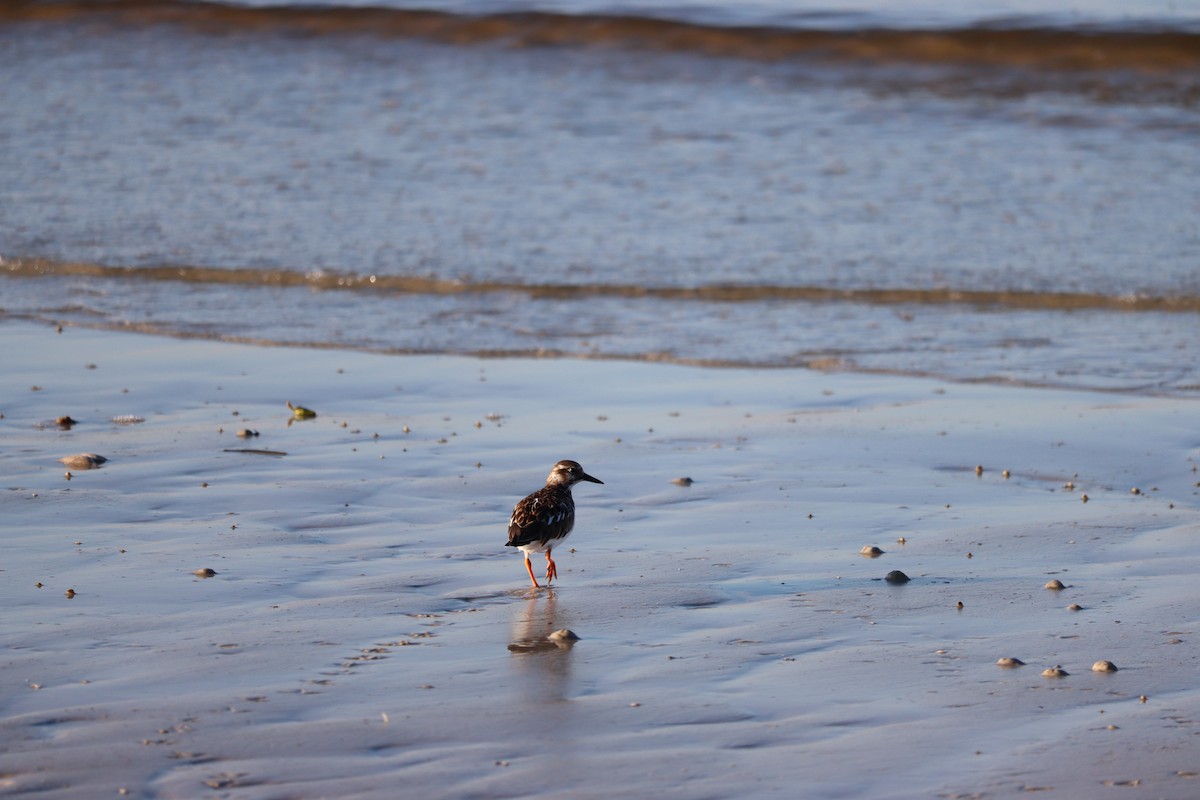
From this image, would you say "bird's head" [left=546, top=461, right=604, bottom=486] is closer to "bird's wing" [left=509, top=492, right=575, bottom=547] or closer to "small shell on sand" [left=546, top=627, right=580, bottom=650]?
"bird's wing" [left=509, top=492, right=575, bottom=547]

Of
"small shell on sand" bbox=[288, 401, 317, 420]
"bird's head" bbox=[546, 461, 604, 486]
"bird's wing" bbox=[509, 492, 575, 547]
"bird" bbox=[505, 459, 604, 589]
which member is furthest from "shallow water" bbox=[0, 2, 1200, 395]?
"bird's wing" bbox=[509, 492, 575, 547]

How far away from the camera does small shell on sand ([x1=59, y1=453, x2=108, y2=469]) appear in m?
7.46

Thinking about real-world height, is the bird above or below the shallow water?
below

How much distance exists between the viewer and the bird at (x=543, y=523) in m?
5.83

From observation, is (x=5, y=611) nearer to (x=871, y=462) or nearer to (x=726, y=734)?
(x=726, y=734)

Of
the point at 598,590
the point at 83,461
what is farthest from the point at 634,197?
the point at 598,590

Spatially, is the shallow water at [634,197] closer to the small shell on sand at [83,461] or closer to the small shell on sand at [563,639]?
the small shell on sand at [83,461]

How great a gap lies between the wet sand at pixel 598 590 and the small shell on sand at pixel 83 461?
0.07 meters

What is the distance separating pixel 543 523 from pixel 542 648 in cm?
72

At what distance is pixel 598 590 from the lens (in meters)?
6.01

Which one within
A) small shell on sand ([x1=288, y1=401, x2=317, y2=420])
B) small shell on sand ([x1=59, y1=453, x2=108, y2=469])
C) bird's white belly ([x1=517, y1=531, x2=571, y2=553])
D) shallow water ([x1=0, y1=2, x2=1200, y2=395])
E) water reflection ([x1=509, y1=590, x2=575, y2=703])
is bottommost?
water reflection ([x1=509, y1=590, x2=575, y2=703])

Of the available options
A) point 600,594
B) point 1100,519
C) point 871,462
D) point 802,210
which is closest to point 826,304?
point 802,210

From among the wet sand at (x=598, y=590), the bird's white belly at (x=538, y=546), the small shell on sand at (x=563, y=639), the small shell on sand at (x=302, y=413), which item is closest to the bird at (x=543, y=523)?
the bird's white belly at (x=538, y=546)

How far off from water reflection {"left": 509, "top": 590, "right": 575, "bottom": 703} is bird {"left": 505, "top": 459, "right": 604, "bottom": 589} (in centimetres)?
19
